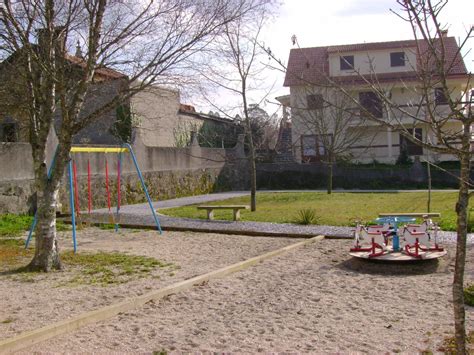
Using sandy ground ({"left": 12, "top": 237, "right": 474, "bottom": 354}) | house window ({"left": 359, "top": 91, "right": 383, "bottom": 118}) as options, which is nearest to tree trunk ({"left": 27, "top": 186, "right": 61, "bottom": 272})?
sandy ground ({"left": 12, "top": 237, "right": 474, "bottom": 354})

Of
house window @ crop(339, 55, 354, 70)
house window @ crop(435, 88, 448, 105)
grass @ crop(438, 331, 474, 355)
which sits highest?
house window @ crop(339, 55, 354, 70)

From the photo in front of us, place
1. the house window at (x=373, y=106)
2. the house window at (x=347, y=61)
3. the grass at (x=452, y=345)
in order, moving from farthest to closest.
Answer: the grass at (x=452, y=345) → the house window at (x=347, y=61) → the house window at (x=373, y=106)

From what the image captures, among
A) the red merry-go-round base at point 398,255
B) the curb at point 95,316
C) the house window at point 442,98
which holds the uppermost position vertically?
the house window at point 442,98

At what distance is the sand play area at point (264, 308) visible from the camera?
195 inches

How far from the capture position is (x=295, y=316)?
5883 millimetres

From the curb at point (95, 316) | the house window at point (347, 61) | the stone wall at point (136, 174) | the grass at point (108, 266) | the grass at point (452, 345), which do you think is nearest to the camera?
the house window at point (347, 61)

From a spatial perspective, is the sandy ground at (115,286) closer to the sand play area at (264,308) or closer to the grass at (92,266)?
the sand play area at (264,308)

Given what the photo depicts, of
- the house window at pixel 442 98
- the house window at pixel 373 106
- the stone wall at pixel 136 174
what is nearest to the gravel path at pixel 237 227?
the stone wall at pixel 136 174

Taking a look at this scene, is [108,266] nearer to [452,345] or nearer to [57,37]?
[57,37]

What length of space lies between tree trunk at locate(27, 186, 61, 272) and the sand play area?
14.4 inches

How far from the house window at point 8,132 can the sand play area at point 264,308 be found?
1037 centimetres

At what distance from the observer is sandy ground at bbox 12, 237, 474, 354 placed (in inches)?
193

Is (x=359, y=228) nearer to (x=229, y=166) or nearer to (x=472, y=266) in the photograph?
(x=472, y=266)

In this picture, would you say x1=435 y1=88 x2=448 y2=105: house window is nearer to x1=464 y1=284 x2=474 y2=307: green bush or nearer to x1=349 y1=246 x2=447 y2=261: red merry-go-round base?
x1=464 y1=284 x2=474 y2=307: green bush
